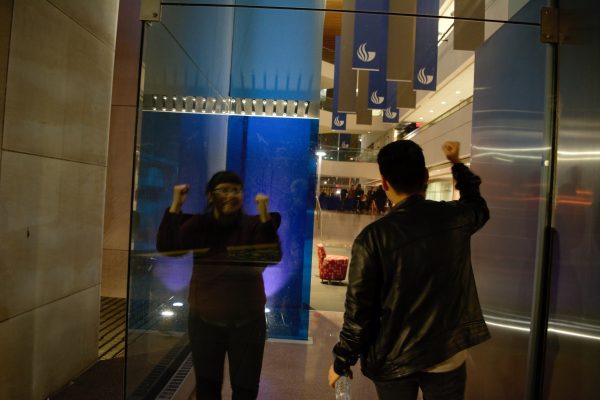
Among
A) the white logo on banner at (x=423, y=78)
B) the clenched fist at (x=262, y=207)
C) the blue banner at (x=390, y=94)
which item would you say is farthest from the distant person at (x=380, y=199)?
the blue banner at (x=390, y=94)

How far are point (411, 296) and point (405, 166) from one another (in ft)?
1.63

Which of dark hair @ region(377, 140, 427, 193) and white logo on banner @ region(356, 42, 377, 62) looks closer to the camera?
dark hair @ region(377, 140, 427, 193)

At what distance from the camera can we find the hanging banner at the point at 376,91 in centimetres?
722

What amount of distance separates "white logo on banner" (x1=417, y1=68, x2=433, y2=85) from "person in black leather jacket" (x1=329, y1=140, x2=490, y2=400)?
4078 mm

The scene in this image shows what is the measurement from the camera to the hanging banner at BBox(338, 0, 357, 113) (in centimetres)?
560

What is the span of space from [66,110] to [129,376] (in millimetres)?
2080

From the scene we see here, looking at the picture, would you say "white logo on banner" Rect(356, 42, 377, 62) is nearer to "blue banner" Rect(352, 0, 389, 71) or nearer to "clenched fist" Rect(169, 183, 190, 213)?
"blue banner" Rect(352, 0, 389, 71)

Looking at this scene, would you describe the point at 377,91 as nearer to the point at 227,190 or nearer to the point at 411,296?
the point at 227,190

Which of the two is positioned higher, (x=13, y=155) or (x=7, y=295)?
(x=13, y=155)

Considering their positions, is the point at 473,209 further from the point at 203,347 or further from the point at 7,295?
the point at 7,295

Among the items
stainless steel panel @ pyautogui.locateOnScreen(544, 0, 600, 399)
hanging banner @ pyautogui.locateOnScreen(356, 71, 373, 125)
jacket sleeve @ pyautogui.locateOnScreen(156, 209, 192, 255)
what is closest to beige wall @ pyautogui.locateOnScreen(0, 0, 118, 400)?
jacket sleeve @ pyautogui.locateOnScreen(156, 209, 192, 255)

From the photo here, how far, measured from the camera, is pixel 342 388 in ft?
6.32

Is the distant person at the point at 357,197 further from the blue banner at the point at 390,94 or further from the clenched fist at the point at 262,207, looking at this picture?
the blue banner at the point at 390,94

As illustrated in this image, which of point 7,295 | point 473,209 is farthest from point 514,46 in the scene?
point 7,295
